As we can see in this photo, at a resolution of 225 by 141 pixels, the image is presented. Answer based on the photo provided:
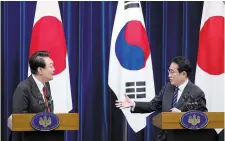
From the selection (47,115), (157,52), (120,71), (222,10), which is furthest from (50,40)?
(222,10)

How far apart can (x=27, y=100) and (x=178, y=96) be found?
129 cm

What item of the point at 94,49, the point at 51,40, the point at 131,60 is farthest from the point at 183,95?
the point at 51,40

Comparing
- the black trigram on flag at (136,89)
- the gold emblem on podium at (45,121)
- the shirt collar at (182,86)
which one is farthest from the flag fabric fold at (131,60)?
the gold emblem on podium at (45,121)

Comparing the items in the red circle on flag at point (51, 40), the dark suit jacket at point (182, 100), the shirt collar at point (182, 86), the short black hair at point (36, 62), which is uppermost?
the red circle on flag at point (51, 40)

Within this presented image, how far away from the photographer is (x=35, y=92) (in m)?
3.27

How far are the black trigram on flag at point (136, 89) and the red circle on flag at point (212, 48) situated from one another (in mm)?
722

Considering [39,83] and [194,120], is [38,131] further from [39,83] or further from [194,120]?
[194,120]

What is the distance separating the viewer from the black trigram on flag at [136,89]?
14.7ft

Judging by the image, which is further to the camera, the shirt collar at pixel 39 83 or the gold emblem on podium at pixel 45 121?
the shirt collar at pixel 39 83

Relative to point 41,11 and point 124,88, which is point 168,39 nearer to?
point 124,88

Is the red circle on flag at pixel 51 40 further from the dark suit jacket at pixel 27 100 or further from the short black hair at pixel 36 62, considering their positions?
the dark suit jacket at pixel 27 100

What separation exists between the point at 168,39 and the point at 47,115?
232cm

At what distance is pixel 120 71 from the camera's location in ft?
15.0

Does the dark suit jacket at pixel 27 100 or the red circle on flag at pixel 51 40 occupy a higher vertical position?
the red circle on flag at pixel 51 40
